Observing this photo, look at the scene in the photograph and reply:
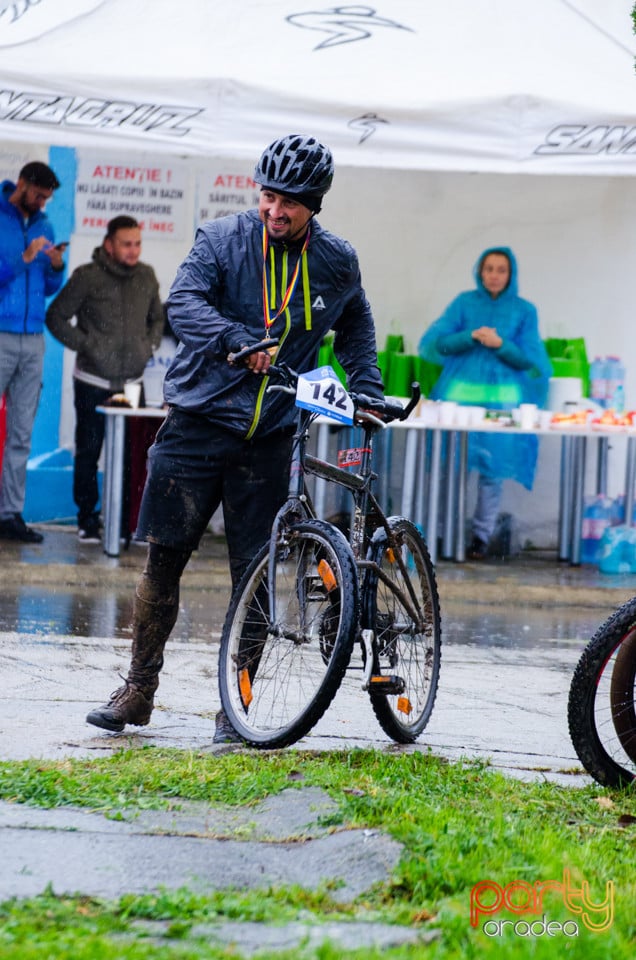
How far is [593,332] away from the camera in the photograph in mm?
12469

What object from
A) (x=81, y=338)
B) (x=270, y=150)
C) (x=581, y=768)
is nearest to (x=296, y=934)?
(x=581, y=768)

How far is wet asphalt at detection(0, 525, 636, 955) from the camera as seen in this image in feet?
11.4

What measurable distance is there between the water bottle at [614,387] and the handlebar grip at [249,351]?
7478 millimetres

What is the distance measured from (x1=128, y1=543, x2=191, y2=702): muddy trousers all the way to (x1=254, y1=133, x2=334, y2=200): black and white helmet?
51.0 inches

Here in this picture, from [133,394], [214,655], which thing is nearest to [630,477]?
[133,394]

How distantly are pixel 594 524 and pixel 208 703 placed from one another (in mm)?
6573

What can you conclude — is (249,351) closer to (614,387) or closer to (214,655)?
(214,655)

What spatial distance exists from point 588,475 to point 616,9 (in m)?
3.85

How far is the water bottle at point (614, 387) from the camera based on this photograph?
11.8 metres

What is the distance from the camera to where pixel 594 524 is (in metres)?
11.8

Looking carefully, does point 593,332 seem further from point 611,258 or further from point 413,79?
point 413,79

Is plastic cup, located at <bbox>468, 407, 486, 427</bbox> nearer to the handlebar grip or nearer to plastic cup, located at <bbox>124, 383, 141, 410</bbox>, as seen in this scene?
plastic cup, located at <bbox>124, 383, 141, 410</bbox>

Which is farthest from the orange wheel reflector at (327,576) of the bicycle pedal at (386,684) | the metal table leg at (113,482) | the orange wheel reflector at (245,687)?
the metal table leg at (113,482)

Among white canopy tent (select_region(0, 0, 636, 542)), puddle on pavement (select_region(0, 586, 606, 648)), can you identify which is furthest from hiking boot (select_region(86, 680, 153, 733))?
white canopy tent (select_region(0, 0, 636, 542))
